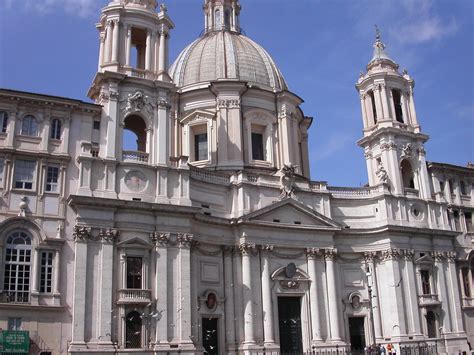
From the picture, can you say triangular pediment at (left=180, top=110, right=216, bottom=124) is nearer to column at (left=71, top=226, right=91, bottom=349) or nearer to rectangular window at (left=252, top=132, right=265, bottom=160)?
rectangular window at (left=252, top=132, right=265, bottom=160)

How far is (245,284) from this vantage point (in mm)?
40688

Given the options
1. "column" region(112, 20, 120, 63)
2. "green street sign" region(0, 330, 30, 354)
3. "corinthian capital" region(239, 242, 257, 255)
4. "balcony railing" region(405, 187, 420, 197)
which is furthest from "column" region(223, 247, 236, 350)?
"balcony railing" region(405, 187, 420, 197)

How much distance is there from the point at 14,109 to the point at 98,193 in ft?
23.4

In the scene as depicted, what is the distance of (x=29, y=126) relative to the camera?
3544cm

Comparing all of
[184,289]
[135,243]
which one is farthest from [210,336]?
[135,243]

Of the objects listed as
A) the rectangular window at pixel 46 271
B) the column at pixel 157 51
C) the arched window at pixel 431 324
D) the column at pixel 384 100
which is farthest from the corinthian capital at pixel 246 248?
the column at pixel 384 100

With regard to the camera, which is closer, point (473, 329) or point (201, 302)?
point (201, 302)

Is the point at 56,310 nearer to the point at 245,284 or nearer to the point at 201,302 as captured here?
the point at 201,302

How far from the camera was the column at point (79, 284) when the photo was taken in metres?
32.7

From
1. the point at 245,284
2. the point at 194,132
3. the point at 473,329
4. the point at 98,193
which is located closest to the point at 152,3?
the point at 194,132

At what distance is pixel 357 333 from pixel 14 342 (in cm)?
2566

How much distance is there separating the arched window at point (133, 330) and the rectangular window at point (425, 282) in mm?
24095

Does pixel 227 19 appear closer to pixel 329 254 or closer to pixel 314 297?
pixel 329 254

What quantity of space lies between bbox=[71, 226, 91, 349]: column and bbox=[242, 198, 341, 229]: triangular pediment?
42.3ft
